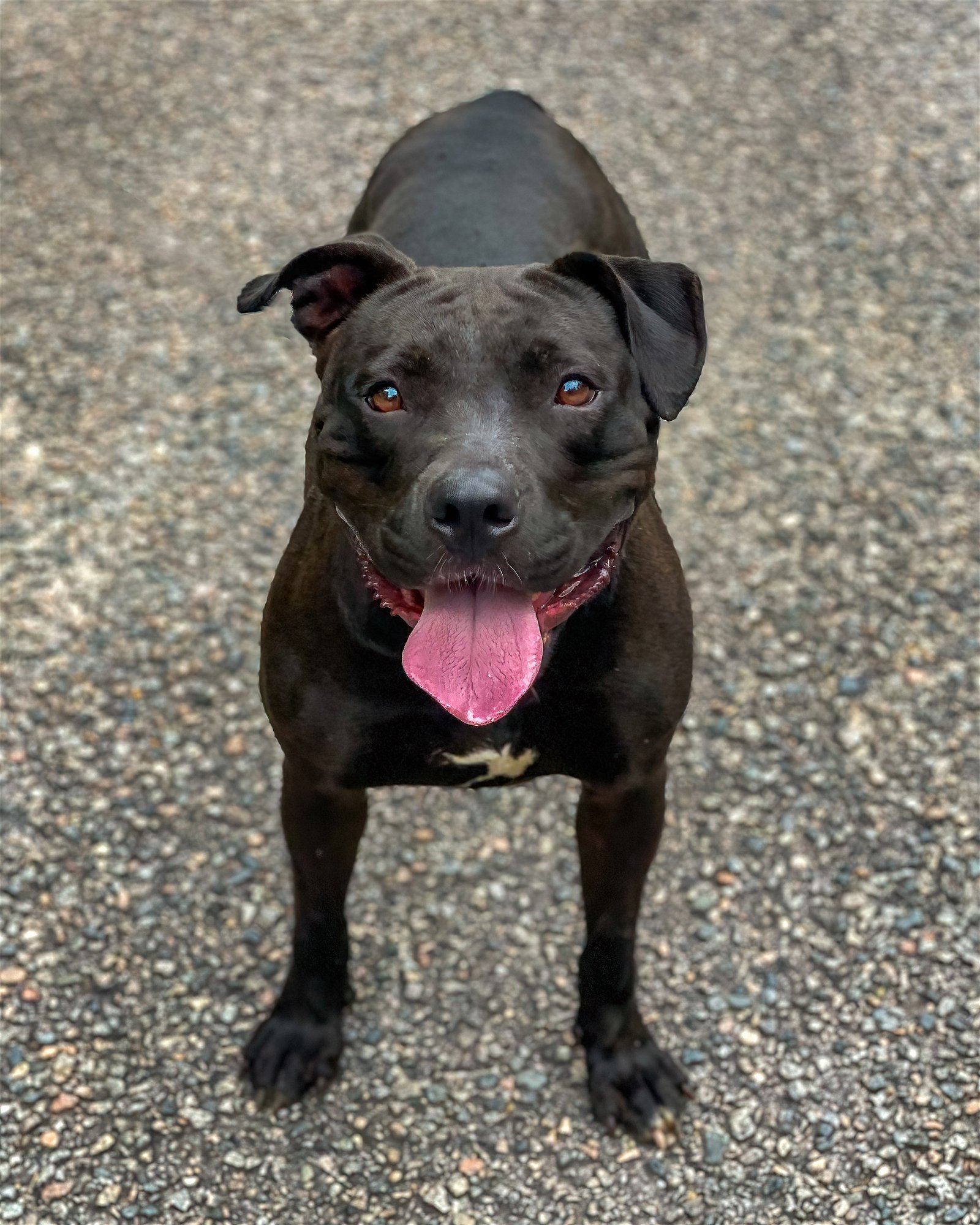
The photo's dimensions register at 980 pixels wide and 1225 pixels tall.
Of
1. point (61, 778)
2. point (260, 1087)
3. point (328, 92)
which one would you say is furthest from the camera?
point (328, 92)

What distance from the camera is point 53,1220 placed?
3.87 metres

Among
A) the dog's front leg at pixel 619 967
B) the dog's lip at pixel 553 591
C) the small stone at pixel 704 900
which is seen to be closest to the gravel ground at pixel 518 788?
the small stone at pixel 704 900

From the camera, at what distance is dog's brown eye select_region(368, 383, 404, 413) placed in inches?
121

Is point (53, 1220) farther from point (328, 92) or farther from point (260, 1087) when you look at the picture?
point (328, 92)

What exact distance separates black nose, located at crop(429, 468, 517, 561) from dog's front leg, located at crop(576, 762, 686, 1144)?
99 centimetres

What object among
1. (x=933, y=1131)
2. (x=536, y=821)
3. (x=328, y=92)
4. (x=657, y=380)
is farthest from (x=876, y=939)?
(x=328, y=92)

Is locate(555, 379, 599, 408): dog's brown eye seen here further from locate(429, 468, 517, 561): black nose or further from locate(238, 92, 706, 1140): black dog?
locate(429, 468, 517, 561): black nose

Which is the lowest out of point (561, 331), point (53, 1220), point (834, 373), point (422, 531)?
point (53, 1220)

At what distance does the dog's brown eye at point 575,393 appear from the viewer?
10.0 feet

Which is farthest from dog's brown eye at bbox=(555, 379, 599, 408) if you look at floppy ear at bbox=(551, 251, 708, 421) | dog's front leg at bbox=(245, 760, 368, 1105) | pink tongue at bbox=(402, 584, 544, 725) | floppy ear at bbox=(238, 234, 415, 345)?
dog's front leg at bbox=(245, 760, 368, 1105)

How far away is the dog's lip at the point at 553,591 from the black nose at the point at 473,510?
0.30 meters

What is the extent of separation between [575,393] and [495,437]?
0.24 m

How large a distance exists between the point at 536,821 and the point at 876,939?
108 cm

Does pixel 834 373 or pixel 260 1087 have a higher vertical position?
pixel 834 373
